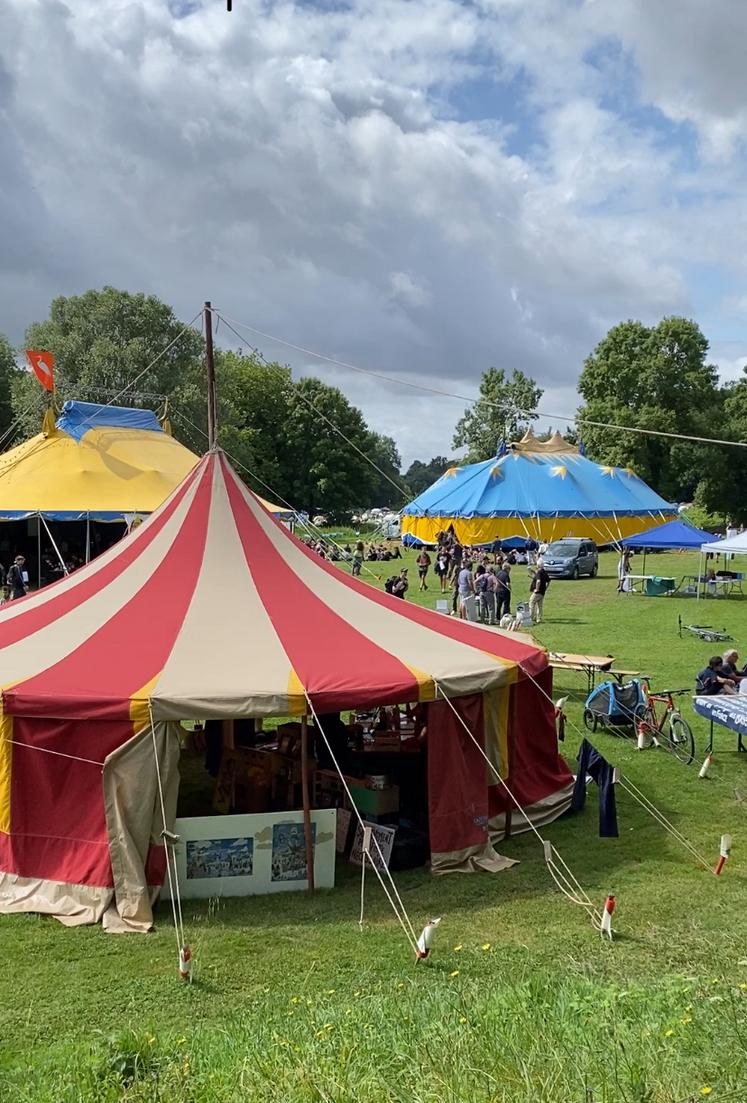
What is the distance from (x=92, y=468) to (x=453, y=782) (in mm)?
18869

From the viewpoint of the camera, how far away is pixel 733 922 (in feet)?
21.5

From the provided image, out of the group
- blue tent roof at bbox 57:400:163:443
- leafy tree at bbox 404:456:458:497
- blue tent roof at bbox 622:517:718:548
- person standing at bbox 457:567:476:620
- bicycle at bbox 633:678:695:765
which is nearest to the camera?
bicycle at bbox 633:678:695:765

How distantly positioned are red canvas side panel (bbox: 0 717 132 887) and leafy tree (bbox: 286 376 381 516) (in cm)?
5393

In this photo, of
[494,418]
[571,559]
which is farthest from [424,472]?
[571,559]

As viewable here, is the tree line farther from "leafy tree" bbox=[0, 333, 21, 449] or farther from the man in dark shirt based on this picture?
the man in dark shirt

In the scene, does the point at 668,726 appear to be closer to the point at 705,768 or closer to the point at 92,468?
the point at 705,768

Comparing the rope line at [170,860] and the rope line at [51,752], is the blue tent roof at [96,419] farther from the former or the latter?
the rope line at [170,860]

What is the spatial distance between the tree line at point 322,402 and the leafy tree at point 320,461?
0.09m

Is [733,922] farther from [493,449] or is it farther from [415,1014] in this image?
[493,449]

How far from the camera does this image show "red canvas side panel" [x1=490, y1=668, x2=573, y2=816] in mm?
8492

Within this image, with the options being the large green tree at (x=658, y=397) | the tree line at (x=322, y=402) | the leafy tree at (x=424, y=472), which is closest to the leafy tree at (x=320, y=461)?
the tree line at (x=322, y=402)

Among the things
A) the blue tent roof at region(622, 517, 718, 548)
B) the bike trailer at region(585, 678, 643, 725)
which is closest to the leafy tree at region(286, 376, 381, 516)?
the blue tent roof at region(622, 517, 718, 548)

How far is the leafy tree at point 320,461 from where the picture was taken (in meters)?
61.8

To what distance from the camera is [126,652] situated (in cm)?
755
